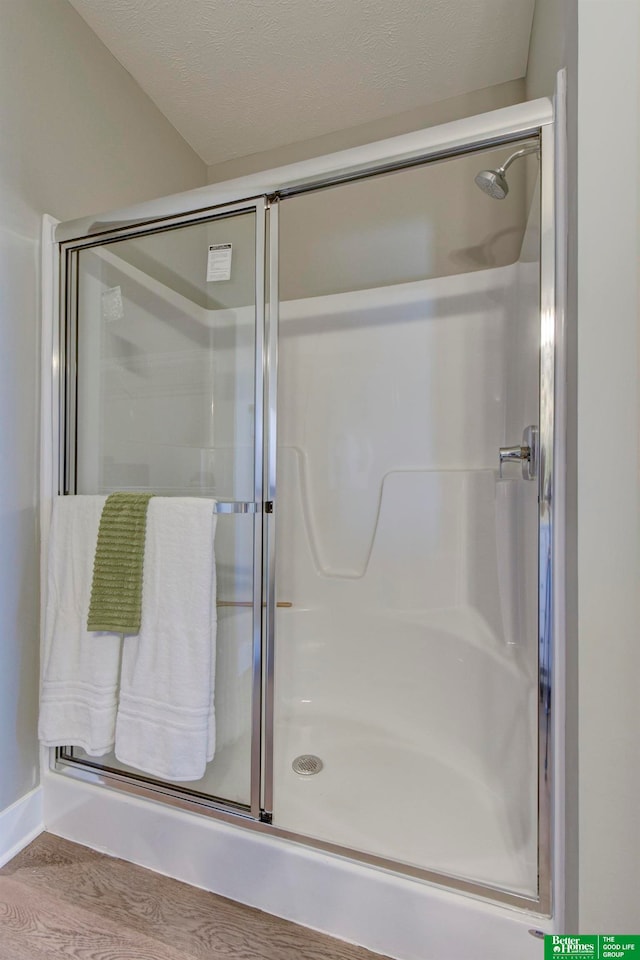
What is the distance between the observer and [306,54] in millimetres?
1654

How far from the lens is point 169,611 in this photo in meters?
1.23

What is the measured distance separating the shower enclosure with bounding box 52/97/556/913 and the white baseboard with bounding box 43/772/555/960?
4cm

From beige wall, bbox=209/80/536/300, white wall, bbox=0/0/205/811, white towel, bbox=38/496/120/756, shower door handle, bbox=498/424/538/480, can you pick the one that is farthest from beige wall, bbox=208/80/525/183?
white towel, bbox=38/496/120/756

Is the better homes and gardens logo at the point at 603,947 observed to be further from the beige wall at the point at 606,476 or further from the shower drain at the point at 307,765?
the shower drain at the point at 307,765

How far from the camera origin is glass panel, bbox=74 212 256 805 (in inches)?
49.0

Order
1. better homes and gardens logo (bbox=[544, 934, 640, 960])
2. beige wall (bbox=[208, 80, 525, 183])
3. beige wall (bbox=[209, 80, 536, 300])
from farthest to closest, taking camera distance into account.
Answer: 1. beige wall (bbox=[208, 80, 525, 183])
2. beige wall (bbox=[209, 80, 536, 300])
3. better homes and gardens logo (bbox=[544, 934, 640, 960])

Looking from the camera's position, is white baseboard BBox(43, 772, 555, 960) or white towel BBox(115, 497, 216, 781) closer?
white baseboard BBox(43, 772, 555, 960)

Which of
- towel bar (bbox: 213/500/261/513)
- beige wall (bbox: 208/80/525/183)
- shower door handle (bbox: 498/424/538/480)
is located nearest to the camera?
shower door handle (bbox: 498/424/538/480)

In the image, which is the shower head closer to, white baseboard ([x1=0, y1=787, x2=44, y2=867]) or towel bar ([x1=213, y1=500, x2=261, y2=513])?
towel bar ([x1=213, y1=500, x2=261, y2=513])

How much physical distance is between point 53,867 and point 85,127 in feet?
7.36

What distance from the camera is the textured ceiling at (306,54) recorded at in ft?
4.92

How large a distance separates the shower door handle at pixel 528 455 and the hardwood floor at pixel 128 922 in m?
1.14

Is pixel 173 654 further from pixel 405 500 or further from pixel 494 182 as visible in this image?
pixel 494 182

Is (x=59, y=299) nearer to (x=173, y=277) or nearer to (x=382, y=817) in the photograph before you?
(x=173, y=277)
